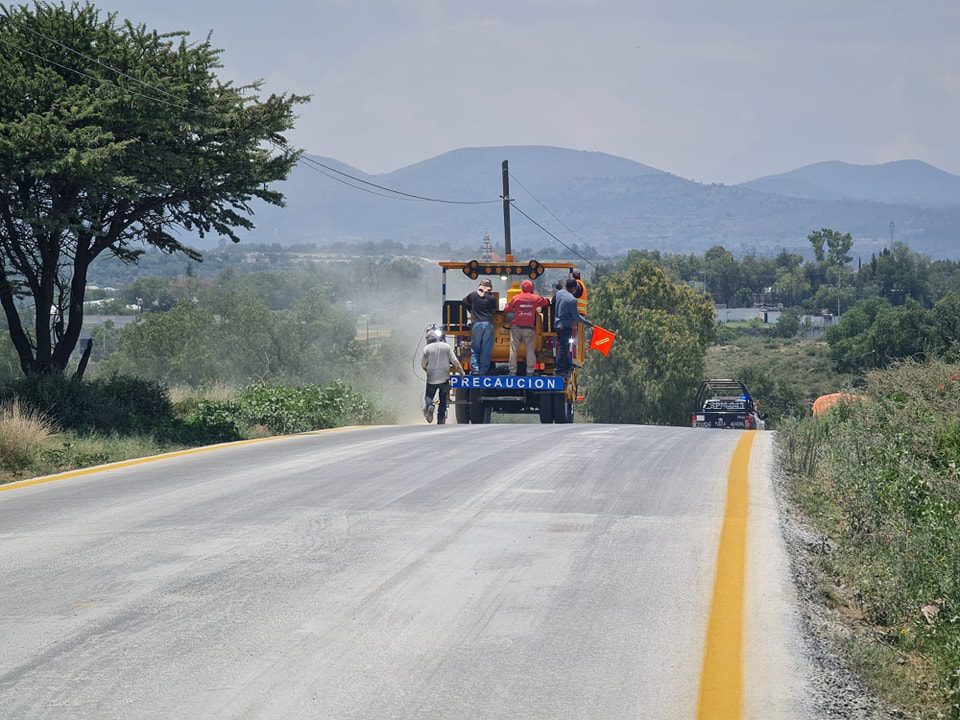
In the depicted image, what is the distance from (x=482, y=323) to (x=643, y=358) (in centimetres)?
4528

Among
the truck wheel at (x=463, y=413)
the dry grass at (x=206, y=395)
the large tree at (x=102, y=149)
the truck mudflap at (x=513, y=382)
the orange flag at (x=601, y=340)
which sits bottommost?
the truck wheel at (x=463, y=413)

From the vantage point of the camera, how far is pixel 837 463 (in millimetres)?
11391

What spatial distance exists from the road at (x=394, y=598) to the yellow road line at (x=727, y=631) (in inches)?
0.9

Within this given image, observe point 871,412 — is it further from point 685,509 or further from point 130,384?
point 130,384

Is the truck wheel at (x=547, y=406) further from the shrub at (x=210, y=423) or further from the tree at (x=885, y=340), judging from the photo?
the tree at (x=885, y=340)

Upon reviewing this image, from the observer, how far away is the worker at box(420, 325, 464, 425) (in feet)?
76.0

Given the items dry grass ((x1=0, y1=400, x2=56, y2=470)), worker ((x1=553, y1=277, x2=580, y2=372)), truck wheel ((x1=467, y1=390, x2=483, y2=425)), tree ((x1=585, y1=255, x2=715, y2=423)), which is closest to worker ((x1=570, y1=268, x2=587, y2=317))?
worker ((x1=553, y1=277, x2=580, y2=372))

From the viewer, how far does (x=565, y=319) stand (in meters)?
22.9

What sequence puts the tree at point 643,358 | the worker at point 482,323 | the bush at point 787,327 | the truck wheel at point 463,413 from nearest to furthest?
the worker at point 482,323
the truck wheel at point 463,413
the tree at point 643,358
the bush at point 787,327

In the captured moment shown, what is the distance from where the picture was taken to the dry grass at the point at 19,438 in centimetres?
1345

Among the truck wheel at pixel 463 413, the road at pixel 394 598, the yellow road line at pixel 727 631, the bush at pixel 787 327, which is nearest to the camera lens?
the yellow road line at pixel 727 631

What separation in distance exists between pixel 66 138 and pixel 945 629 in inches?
546

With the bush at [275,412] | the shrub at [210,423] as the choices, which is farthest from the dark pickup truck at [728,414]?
the shrub at [210,423]

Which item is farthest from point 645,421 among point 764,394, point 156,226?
point 156,226
